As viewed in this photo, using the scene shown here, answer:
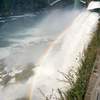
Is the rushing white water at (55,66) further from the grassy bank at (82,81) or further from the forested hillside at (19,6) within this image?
the forested hillside at (19,6)

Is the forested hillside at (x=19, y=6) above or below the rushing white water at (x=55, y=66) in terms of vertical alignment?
below

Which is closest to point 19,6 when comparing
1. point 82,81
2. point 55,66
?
point 55,66

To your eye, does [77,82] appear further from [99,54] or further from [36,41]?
[36,41]

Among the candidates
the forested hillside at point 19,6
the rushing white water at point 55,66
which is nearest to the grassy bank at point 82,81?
the rushing white water at point 55,66

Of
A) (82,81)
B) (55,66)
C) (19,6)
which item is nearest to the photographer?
(82,81)

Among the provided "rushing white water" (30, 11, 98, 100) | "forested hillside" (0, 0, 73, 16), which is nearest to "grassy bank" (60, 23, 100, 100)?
"rushing white water" (30, 11, 98, 100)

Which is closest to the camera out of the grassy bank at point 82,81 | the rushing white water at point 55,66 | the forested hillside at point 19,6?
the grassy bank at point 82,81

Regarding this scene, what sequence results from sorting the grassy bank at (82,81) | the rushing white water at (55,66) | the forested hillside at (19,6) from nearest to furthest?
the grassy bank at (82,81) → the rushing white water at (55,66) → the forested hillside at (19,6)

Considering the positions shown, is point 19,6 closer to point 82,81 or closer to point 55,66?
point 55,66

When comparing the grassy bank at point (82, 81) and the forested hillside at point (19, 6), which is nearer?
the grassy bank at point (82, 81)

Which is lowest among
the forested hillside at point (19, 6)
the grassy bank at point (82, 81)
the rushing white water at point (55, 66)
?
the forested hillside at point (19, 6)

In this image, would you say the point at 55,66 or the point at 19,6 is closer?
the point at 55,66

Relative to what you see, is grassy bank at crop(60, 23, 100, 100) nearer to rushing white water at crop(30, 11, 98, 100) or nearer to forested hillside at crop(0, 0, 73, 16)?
rushing white water at crop(30, 11, 98, 100)

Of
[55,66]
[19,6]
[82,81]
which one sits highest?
[82,81]
